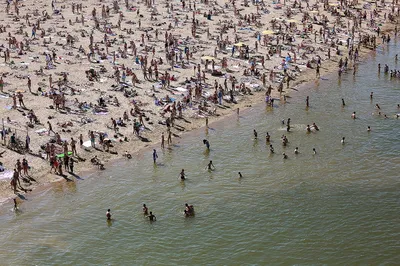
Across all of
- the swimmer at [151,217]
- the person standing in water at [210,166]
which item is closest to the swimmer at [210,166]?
the person standing in water at [210,166]

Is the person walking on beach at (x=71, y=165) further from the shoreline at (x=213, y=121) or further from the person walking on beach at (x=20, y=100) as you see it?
the person walking on beach at (x=20, y=100)

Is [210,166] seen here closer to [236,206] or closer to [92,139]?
[236,206]

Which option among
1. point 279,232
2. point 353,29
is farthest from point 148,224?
point 353,29

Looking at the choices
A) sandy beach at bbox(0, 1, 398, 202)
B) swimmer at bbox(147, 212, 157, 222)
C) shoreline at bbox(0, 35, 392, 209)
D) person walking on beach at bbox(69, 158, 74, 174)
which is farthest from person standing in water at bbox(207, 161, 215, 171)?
person walking on beach at bbox(69, 158, 74, 174)

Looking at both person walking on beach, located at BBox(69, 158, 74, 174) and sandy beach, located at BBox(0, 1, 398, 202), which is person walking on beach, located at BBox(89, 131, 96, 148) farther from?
person walking on beach, located at BBox(69, 158, 74, 174)

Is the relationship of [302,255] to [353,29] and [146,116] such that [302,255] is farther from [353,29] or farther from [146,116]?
[353,29]
